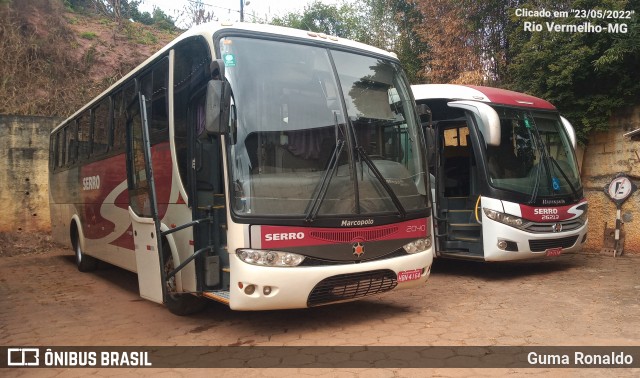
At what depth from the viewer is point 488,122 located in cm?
723

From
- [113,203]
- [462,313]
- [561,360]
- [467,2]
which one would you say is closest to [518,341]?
[561,360]

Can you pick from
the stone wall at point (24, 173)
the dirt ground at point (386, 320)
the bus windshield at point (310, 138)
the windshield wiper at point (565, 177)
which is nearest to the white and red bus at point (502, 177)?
the windshield wiper at point (565, 177)

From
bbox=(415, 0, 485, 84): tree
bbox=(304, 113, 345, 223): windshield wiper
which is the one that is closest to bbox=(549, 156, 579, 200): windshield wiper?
bbox=(304, 113, 345, 223): windshield wiper

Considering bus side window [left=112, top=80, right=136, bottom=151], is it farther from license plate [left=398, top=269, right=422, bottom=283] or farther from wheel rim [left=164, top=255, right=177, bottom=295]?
license plate [left=398, top=269, right=422, bottom=283]

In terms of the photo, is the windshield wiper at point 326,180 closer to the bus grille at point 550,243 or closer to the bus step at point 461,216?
the bus step at point 461,216

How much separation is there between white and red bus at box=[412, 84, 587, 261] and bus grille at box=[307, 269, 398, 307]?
272 cm

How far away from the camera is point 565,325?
5223mm

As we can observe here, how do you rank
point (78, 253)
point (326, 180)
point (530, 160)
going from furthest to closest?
point (78, 253), point (530, 160), point (326, 180)

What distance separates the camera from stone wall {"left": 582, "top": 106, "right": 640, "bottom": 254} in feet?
31.9

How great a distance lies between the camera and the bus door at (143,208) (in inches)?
197

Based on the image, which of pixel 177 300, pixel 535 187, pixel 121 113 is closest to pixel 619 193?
pixel 535 187

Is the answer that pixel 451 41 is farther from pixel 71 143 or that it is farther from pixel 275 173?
pixel 275 173

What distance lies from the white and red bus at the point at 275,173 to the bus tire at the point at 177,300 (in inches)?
0.7

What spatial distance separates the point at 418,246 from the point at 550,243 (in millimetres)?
3220
